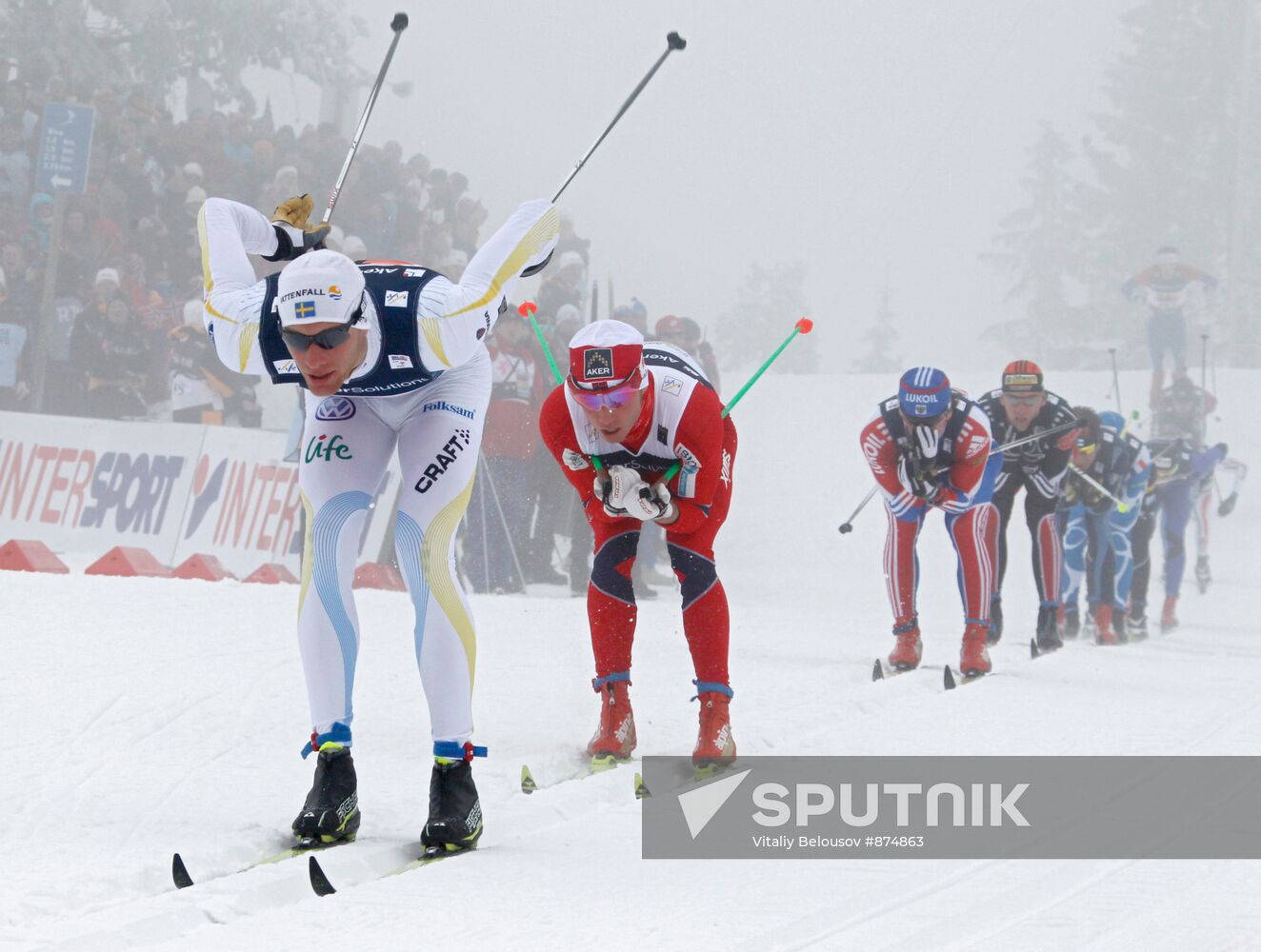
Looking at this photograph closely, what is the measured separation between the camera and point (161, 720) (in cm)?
488

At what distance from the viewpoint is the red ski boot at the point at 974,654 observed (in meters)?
7.29

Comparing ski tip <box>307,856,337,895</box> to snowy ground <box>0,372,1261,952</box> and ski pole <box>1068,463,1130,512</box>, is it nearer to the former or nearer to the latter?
snowy ground <box>0,372,1261,952</box>

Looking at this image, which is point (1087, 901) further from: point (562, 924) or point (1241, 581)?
point (1241, 581)

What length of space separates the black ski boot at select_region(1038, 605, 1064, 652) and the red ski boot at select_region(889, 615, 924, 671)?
183cm

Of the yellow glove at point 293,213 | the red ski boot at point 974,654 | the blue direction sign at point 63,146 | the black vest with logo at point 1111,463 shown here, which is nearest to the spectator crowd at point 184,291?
the blue direction sign at point 63,146

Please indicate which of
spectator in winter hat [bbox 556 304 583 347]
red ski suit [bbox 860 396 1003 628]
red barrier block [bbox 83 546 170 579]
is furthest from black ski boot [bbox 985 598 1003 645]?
red barrier block [bbox 83 546 170 579]

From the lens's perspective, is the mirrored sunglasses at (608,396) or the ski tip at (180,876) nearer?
the ski tip at (180,876)

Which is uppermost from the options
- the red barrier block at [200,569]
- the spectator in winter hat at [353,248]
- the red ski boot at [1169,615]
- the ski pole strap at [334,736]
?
the spectator in winter hat at [353,248]

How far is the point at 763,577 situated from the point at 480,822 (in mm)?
12413

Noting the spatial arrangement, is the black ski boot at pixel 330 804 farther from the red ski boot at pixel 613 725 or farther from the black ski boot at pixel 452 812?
the red ski boot at pixel 613 725

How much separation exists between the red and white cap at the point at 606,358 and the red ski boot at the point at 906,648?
11.5 ft

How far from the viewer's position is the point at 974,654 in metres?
7.34

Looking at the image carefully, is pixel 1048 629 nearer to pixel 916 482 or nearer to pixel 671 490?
pixel 916 482

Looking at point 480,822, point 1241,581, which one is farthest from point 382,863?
Result: point 1241,581
